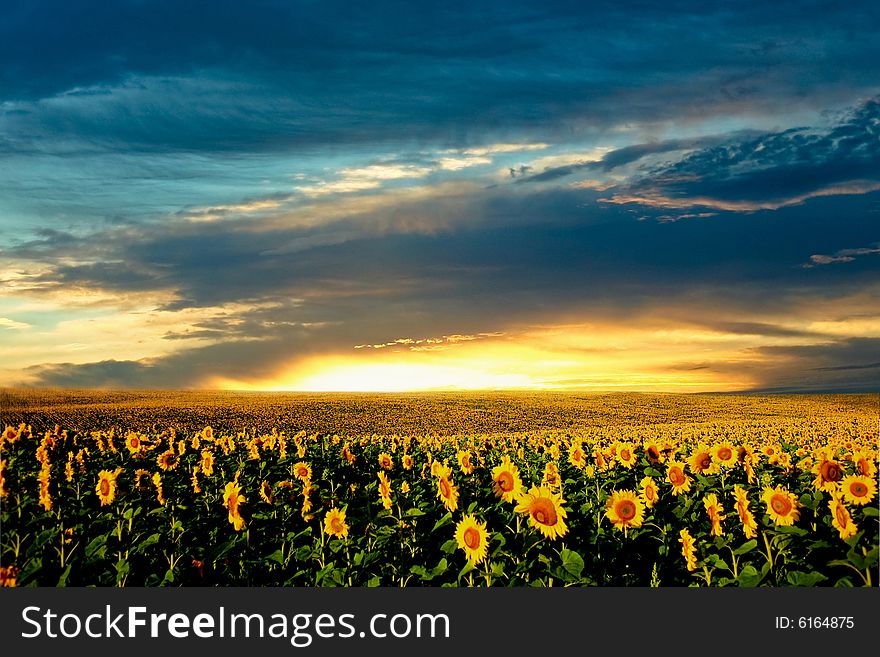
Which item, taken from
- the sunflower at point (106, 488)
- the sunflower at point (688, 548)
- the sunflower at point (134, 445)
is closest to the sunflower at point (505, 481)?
the sunflower at point (688, 548)

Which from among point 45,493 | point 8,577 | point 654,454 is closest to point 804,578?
point 654,454

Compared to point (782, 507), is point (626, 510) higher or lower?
lower

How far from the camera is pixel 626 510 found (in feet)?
20.2

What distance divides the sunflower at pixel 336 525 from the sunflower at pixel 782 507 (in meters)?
3.72

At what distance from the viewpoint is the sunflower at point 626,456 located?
8000 mm

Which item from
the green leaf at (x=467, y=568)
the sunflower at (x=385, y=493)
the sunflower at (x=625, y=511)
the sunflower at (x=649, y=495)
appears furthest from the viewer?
the sunflower at (x=385, y=493)

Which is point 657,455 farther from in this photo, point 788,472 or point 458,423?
point 458,423

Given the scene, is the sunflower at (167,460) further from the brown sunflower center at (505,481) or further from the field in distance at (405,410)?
the brown sunflower center at (505,481)

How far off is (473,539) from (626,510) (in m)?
1.46

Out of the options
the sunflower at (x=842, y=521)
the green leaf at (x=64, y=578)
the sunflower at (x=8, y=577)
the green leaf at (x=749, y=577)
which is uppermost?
the sunflower at (x=842, y=521)

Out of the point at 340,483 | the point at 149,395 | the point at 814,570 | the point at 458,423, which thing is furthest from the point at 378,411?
the point at 814,570

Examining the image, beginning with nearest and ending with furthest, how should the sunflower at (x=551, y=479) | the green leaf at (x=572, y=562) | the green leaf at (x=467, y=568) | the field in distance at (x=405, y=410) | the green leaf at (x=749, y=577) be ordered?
the green leaf at (x=749, y=577)
the green leaf at (x=572, y=562)
the green leaf at (x=467, y=568)
the sunflower at (x=551, y=479)
the field in distance at (x=405, y=410)

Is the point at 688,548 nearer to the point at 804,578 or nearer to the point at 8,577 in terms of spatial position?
the point at 804,578

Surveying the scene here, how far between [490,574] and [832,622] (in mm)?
2343
